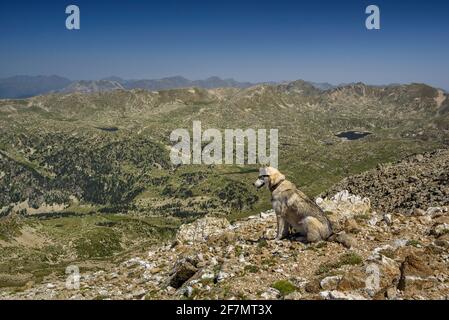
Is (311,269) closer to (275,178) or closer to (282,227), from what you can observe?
(282,227)

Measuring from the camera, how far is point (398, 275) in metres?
16.4

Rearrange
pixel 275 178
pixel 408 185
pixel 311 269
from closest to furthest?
pixel 311 269 < pixel 275 178 < pixel 408 185

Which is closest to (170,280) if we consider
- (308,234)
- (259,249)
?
(259,249)

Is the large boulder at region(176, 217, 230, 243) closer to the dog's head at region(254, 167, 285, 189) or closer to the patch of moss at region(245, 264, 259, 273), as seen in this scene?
the dog's head at region(254, 167, 285, 189)

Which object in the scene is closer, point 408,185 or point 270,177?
point 270,177

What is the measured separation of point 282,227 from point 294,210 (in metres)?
1.44

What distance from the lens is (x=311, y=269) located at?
18500 millimetres

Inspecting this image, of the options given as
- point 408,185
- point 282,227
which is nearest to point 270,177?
point 282,227

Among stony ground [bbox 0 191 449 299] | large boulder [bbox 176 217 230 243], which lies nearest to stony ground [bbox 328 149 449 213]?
stony ground [bbox 0 191 449 299]

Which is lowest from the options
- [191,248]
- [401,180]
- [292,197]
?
[191,248]

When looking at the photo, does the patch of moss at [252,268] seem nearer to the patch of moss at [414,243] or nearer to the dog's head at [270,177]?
the dog's head at [270,177]

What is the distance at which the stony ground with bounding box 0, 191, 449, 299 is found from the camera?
15.8 metres
